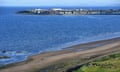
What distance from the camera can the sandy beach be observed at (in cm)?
4019

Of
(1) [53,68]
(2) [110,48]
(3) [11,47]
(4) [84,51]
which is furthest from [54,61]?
(3) [11,47]

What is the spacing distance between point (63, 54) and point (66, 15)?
130696mm

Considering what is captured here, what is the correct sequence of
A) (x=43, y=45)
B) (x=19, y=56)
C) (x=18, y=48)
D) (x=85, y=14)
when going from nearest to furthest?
(x=19, y=56)
(x=18, y=48)
(x=43, y=45)
(x=85, y=14)

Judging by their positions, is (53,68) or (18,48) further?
(18,48)

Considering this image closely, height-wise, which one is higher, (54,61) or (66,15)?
(54,61)

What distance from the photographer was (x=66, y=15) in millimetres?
180375

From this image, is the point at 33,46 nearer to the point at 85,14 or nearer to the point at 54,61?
the point at 54,61

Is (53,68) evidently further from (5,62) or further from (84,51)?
(84,51)

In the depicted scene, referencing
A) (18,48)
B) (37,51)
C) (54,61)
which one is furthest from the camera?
(18,48)

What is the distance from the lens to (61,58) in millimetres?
46812

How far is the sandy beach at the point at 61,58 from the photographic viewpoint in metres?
40.2

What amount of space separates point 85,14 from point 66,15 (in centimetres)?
930

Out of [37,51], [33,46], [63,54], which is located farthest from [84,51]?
[33,46]

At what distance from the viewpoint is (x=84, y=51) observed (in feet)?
172
